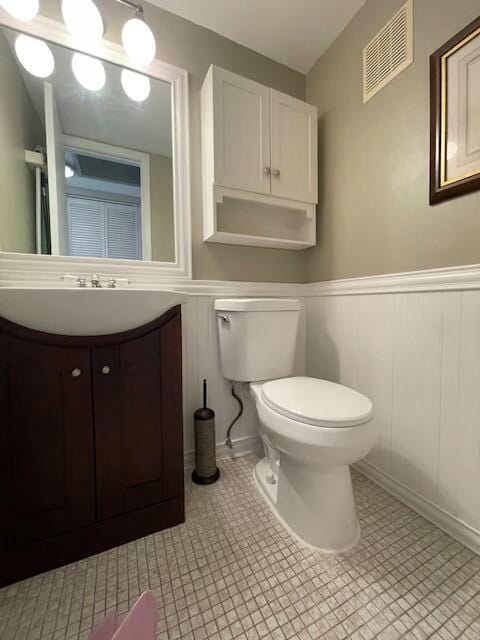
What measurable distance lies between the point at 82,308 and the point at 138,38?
115 cm

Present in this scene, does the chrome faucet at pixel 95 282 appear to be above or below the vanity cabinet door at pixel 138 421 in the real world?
above

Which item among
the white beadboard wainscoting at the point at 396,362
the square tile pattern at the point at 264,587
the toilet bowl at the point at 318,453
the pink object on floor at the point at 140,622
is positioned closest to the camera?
the pink object on floor at the point at 140,622

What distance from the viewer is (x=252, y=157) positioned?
1301mm

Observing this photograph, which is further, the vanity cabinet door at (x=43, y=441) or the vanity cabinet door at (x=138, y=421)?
the vanity cabinet door at (x=138, y=421)

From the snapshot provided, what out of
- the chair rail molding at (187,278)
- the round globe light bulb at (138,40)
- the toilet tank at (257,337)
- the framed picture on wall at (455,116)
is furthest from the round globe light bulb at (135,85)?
the framed picture on wall at (455,116)

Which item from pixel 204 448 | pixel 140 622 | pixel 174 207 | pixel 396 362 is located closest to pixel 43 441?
pixel 140 622

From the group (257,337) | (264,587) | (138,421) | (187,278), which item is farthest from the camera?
(187,278)

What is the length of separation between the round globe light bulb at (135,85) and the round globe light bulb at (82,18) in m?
0.18

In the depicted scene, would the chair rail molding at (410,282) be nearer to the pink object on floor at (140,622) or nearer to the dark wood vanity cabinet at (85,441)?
the dark wood vanity cabinet at (85,441)

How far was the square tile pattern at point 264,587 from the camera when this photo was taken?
2.20 feet

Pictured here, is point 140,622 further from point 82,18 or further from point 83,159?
point 82,18

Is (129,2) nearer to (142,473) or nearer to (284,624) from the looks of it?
→ (142,473)

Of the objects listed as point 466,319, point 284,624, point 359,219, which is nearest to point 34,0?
point 359,219

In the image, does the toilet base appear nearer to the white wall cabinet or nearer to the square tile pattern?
the square tile pattern
